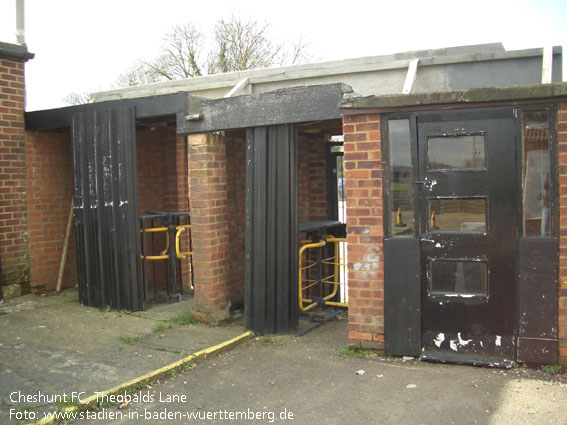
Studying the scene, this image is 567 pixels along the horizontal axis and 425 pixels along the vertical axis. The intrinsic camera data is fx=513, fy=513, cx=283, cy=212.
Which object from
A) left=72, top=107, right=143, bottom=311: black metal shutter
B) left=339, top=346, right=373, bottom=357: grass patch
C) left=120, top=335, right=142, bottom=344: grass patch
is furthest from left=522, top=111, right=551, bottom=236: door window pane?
left=72, top=107, right=143, bottom=311: black metal shutter

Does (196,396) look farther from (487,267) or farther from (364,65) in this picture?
(364,65)

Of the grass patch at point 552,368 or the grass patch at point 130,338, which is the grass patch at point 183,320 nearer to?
the grass patch at point 130,338

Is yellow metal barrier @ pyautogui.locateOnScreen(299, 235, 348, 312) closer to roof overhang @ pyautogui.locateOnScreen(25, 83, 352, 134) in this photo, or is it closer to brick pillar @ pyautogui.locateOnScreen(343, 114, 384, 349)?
brick pillar @ pyautogui.locateOnScreen(343, 114, 384, 349)

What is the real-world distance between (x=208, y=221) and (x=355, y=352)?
2370 mm

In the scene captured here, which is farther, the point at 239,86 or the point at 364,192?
the point at 239,86

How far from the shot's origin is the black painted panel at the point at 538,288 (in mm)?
4539

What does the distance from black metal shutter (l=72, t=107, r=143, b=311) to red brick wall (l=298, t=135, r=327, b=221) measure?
2604 mm

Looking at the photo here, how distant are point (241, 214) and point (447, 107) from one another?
11.7 feet

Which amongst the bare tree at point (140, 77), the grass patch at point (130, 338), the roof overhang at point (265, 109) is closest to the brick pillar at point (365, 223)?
the roof overhang at point (265, 109)

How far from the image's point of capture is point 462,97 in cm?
461

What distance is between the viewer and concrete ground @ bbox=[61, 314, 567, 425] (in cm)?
386

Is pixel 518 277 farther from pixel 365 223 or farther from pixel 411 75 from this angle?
pixel 411 75

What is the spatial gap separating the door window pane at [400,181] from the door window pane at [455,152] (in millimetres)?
215

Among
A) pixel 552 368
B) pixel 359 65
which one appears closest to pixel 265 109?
pixel 359 65
